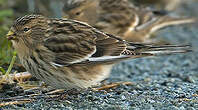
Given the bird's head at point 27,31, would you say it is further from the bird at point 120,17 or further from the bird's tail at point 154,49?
the bird at point 120,17

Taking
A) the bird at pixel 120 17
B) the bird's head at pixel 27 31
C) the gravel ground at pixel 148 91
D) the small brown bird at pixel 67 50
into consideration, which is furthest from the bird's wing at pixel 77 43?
the bird at pixel 120 17

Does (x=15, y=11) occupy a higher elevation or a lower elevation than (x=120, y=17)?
higher

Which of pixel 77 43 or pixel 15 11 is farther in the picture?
pixel 15 11

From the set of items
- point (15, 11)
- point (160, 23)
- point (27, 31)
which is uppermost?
point (15, 11)

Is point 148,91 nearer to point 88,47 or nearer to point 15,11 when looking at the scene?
point 88,47

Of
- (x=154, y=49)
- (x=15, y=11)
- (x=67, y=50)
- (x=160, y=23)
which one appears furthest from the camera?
(x=15, y=11)

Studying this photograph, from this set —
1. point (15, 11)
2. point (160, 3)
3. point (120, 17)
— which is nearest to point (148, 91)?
point (120, 17)
